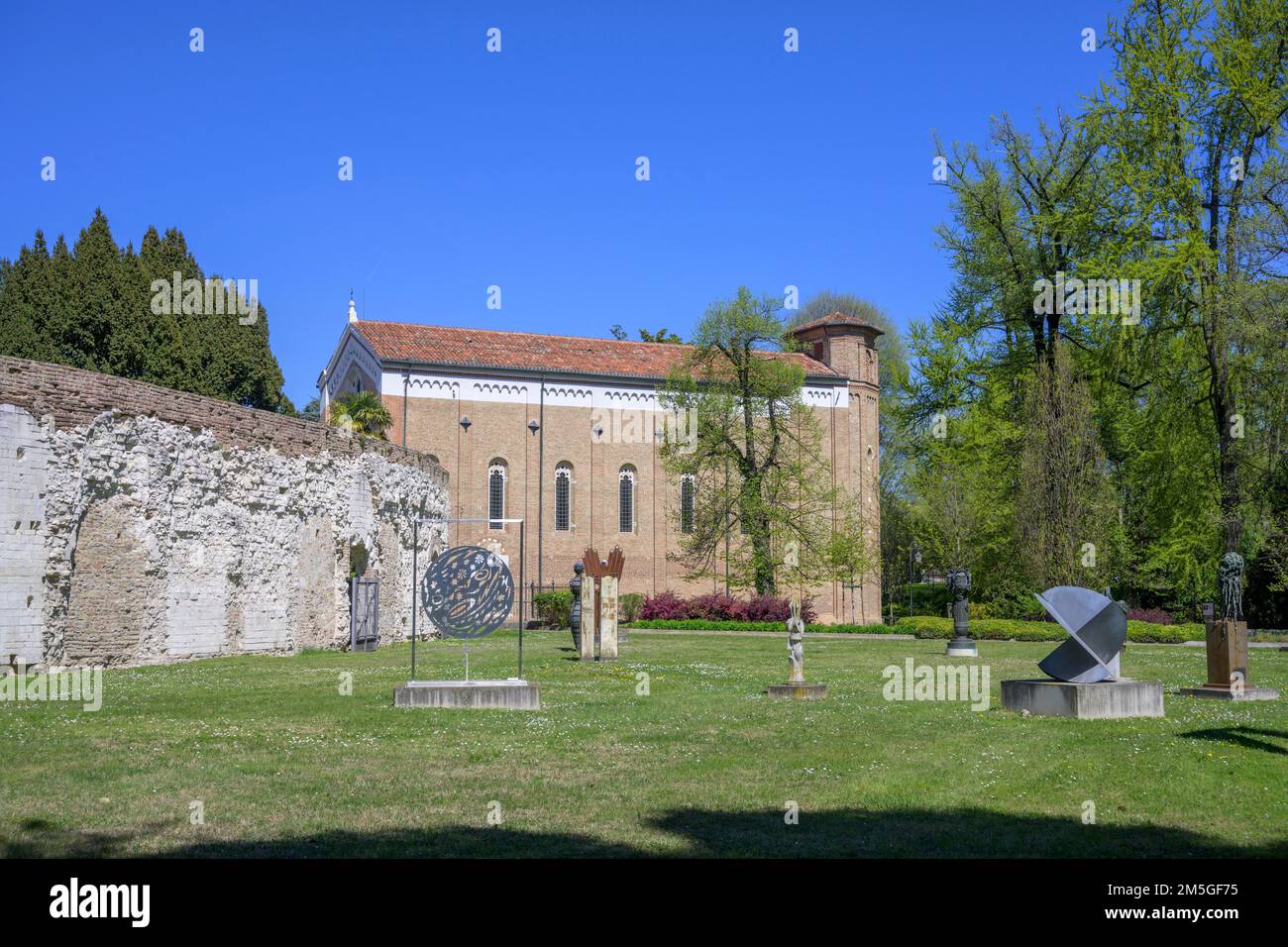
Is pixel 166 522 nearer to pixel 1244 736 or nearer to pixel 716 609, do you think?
pixel 1244 736

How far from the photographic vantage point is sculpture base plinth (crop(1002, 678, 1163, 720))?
14.5 m

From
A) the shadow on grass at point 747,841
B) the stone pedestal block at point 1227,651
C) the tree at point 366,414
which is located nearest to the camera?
the shadow on grass at point 747,841

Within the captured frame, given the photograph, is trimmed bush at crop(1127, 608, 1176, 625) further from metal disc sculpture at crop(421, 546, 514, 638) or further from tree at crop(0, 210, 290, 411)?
tree at crop(0, 210, 290, 411)

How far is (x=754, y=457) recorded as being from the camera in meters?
47.8

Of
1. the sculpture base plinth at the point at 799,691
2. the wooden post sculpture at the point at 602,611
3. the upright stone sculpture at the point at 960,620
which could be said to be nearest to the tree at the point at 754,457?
the upright stone sculpture at the point at 960,620

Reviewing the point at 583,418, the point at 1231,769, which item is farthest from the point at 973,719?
the point at 583,418

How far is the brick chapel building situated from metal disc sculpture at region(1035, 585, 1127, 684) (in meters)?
34.6

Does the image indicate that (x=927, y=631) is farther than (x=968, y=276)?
No

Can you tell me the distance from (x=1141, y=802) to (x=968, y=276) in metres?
34.6

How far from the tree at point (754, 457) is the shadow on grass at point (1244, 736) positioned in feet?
102

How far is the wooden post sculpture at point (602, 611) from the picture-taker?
2477 cm

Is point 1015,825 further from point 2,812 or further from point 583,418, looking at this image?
point 583,418

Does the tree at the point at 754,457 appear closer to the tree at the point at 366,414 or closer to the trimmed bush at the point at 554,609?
the trimmed bush at the point at 554,609

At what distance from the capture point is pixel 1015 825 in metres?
8.50
